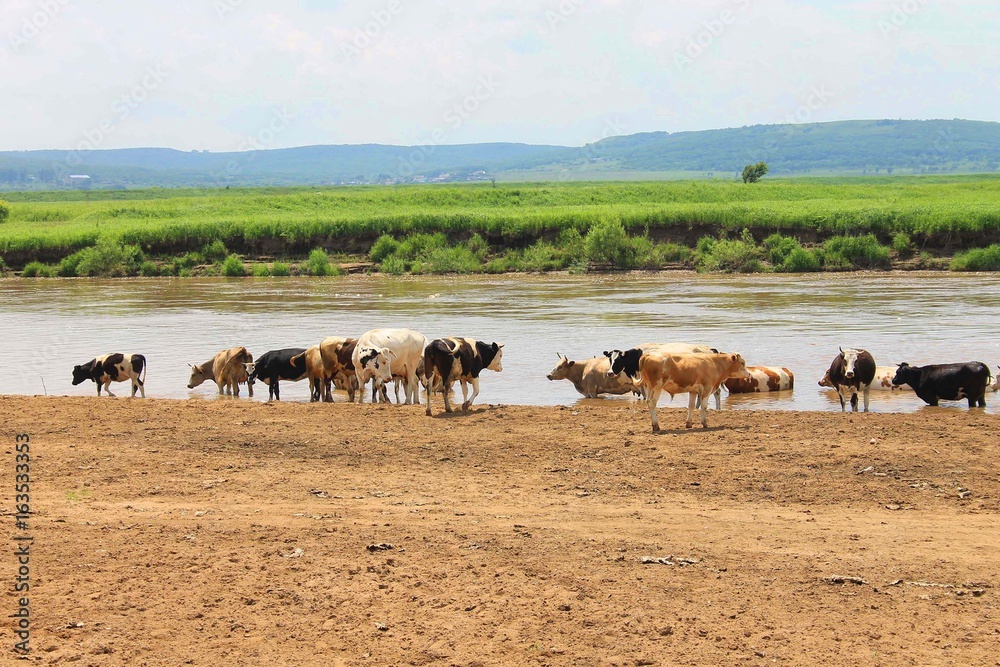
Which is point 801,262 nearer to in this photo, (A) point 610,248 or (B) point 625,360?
(A) point 610,248

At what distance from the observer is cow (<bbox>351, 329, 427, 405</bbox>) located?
51.5 ft

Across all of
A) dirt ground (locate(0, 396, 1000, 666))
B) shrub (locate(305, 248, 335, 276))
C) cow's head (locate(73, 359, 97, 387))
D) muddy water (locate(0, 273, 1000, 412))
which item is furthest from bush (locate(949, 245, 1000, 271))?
cow's head (locate(73, 359, 97, 387))

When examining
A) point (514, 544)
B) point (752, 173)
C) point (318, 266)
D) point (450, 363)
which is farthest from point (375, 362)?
point (752, 173)

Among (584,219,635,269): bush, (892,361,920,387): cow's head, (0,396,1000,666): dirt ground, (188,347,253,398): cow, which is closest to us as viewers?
(0,396,1000,666): dirt ground

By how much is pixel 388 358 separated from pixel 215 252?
41.6 metres

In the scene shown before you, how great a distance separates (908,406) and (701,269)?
31.8 m

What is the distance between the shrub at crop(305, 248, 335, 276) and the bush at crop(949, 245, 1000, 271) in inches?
1080

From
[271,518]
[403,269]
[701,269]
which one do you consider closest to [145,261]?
[403,269]

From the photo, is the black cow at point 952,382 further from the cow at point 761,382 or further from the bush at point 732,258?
the bush at point 732,258

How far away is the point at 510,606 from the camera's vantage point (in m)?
6.96

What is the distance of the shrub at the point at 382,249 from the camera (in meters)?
53.5

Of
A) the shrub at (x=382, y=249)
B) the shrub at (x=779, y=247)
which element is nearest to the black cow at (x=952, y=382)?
the shrub at (x=779, y=247)

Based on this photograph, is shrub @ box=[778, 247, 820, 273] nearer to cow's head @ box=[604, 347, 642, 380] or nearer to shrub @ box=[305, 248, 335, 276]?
shrub @ box=[305, 248, 335, 276]

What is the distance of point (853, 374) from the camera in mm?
15523
